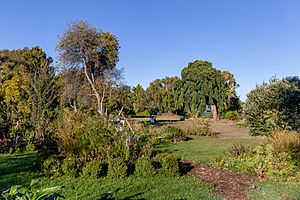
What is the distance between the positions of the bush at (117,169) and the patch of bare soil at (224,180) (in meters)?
1.61

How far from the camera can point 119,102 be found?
824 inches

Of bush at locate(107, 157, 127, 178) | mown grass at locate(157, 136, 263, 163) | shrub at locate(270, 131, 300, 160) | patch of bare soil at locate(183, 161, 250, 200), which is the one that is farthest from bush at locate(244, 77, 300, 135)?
bush at locate(107, 157, 127, 178)

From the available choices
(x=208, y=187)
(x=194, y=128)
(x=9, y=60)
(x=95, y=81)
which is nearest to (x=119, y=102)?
(x=95, y=81)

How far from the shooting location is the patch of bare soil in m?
5.22

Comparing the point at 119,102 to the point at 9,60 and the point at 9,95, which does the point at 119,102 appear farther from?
the point at 9,60

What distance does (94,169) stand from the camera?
19.5 feet

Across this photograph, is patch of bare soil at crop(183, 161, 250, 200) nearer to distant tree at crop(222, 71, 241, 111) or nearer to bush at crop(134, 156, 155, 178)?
bush at crop(134, 156, 155, 178)

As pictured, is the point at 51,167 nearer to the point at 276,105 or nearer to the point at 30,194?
the point at 30,194

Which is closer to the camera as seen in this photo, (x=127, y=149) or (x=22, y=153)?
(x=127, y=149)

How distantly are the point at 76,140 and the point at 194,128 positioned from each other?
39.1ft

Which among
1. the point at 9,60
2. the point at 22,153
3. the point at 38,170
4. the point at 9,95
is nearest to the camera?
the point at 38,170

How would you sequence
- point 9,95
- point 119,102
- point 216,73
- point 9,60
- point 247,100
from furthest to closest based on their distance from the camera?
1. point 216,73
2. point 9,60
3. point 119,102
4. point 9,95
5. point 247,100

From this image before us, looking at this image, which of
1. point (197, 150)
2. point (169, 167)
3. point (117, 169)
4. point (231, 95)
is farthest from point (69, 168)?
point (231, 95)

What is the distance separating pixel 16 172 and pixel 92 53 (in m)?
12.4
